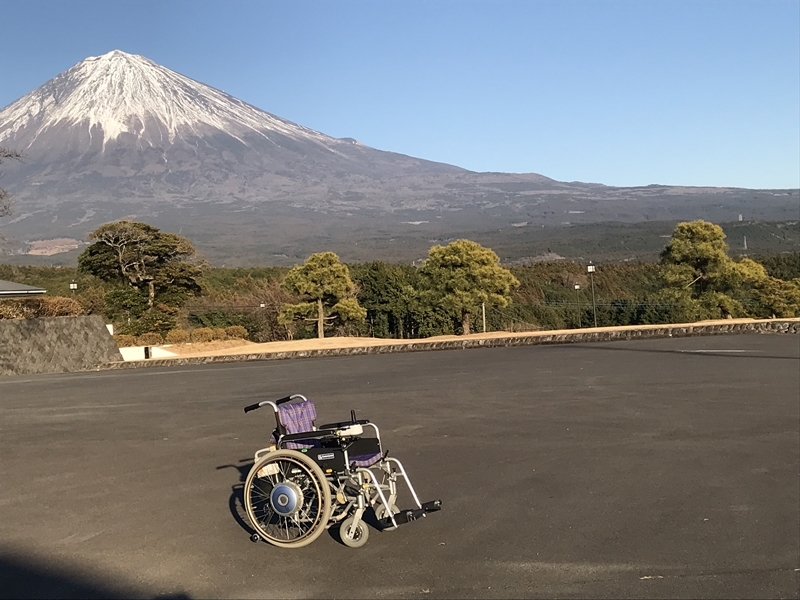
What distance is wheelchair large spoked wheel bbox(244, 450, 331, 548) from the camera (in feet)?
14.6

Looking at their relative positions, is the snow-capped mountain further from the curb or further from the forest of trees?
the curb

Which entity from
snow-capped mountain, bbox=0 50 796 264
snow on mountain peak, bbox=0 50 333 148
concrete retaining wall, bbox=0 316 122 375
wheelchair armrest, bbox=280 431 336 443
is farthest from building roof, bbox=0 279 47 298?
snow on mountain peak, bbox=0 50 333 148

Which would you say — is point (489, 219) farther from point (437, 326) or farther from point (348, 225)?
point (437, 326)

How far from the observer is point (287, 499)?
4.46 m

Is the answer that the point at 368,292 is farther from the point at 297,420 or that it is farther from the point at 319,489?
the point at 319,489

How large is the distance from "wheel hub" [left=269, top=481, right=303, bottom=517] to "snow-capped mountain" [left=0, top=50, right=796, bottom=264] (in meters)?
121

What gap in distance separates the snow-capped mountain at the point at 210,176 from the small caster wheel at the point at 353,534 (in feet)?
398

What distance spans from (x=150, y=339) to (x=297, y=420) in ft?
71.0

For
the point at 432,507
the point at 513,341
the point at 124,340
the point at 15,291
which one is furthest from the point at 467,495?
Result: the point at 124,340

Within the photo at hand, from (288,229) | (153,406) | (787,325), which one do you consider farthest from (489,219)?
(153,406)

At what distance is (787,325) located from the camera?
1977 centimetres

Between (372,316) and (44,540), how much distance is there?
3335 cm

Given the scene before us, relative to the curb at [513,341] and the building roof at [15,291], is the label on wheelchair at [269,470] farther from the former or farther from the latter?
the building roof at [15,291]

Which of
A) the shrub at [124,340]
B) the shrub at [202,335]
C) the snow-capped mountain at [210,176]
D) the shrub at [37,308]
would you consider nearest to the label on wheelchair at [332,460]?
the shrub at [37,308]
